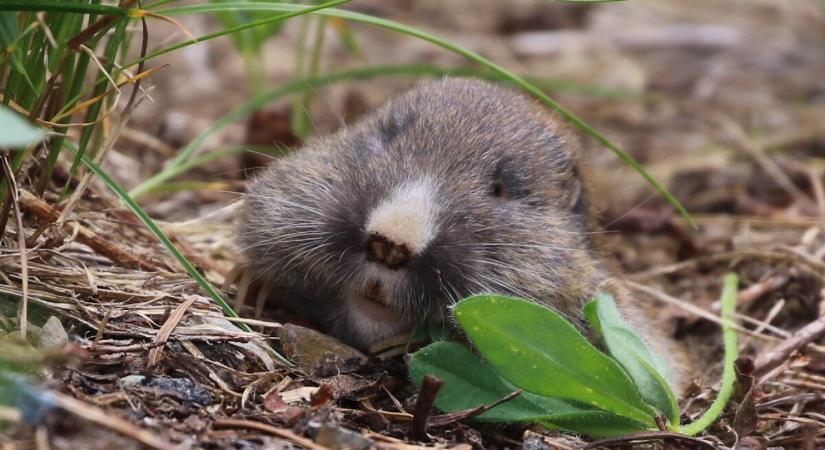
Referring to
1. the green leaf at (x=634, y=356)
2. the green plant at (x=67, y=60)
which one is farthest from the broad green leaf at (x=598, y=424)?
the green plant at (x=67, y=60)

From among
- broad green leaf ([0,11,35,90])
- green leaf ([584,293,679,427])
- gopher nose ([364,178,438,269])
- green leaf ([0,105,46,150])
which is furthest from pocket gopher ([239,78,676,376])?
green leaf ([0,105,46,150])

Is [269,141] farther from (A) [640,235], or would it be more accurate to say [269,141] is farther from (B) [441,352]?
(B) [441,352]

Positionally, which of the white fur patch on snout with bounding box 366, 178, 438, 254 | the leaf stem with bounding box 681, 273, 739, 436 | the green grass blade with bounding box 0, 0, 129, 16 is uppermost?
the green grass blade with bounding box 0, 0, 129, 16

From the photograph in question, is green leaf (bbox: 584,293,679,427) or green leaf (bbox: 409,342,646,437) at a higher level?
green leaf (bbox: 584,293,679,427)

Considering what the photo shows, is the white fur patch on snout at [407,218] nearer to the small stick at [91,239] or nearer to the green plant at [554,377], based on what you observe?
the green plant at [554,377]

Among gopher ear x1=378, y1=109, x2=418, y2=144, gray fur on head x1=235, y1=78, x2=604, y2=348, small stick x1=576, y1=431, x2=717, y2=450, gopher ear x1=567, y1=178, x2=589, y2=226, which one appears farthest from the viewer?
gopher ear x1=567, y1=178, x2=589, y2=226

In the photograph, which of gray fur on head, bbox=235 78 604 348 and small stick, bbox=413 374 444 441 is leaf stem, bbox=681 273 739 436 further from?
small stick, bbox=413 374 444 441

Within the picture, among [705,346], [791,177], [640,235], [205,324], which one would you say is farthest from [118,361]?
[791,177]
